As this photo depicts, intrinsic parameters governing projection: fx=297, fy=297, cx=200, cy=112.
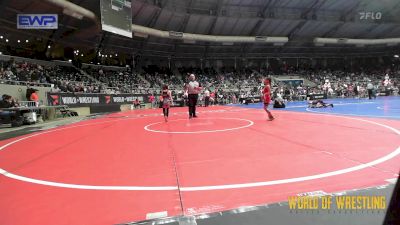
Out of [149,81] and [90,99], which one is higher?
[149,81]

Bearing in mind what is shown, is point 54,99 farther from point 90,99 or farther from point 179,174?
point 179,174

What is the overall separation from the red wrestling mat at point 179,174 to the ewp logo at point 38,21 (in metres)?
18.2

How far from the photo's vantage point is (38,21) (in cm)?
2258

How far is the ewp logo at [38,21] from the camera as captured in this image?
72.5 feet

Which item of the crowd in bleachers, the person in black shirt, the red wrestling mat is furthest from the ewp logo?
the red wrestling mat

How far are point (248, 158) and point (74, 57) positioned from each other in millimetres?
38244

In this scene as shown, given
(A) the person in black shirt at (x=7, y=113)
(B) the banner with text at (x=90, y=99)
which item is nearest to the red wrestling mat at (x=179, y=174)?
(A) the person in black shirt at (x=7, y=113)

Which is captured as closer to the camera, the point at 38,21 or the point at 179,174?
the point at 179,174

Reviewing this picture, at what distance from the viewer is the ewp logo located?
2211 centimetres

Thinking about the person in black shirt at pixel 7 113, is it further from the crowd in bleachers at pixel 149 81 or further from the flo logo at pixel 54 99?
the flo logo at pixel 54 99

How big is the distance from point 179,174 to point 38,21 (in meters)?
23.2

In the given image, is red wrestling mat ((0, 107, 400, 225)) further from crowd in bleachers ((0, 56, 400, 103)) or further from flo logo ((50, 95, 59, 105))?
crowd in bleachers ((0, 56, 400, 103))

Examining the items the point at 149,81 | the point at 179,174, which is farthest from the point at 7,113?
the point at 149,81

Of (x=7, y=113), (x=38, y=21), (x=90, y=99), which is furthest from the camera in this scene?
(x=90, y=99)
